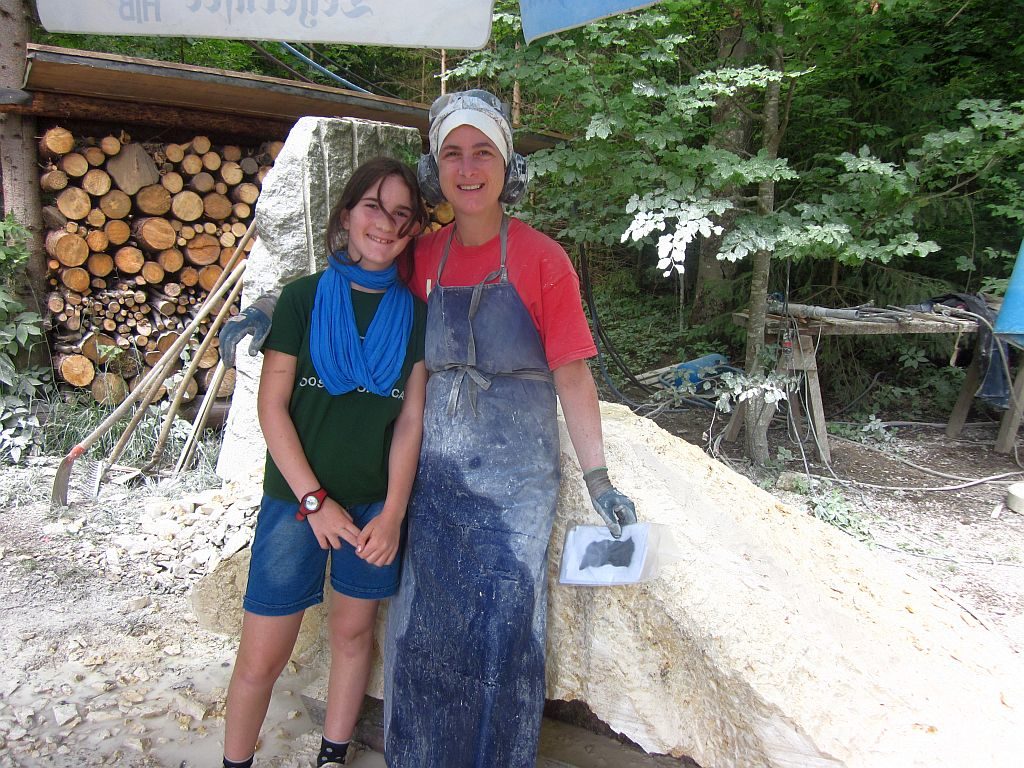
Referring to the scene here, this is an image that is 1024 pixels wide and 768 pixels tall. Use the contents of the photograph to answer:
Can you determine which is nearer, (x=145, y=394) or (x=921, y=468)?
(x=145, y=394)

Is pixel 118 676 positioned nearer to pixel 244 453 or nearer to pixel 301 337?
pixel 244 453

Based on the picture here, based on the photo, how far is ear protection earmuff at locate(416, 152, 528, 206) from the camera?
5.81 ft

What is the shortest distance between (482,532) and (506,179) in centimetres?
90

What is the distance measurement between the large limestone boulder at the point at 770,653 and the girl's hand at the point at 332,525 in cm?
57

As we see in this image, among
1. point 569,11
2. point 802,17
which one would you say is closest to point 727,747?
point 569,11

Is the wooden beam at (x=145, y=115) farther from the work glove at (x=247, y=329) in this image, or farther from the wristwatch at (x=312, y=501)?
the wristwatch at (x=312, y=501)

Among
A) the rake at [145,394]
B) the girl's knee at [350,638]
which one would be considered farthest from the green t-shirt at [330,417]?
the rake at [145,394]

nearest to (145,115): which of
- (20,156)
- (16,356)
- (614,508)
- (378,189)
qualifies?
(20,156)

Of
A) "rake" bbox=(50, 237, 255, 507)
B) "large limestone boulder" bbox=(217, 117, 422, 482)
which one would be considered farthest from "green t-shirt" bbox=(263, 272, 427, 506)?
"rake" bbox=(50, 237, 255, 507)

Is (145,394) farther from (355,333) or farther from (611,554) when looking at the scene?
(611,554)

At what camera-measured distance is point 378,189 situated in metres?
1.75

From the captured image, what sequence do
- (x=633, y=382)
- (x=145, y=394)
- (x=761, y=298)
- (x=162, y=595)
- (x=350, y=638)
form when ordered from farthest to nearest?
1. (x=633, y=382)
2. (x=761, y=298)
3. (x=145, y=394)
4. (x=162, y=595)
5. (x=350, y=638)

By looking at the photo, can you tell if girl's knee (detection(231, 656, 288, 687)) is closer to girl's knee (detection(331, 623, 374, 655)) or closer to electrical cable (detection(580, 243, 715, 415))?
girl's knee (detection(331, 623, 374, 655))

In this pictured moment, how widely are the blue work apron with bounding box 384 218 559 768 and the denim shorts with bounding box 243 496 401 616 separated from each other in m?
0.20
